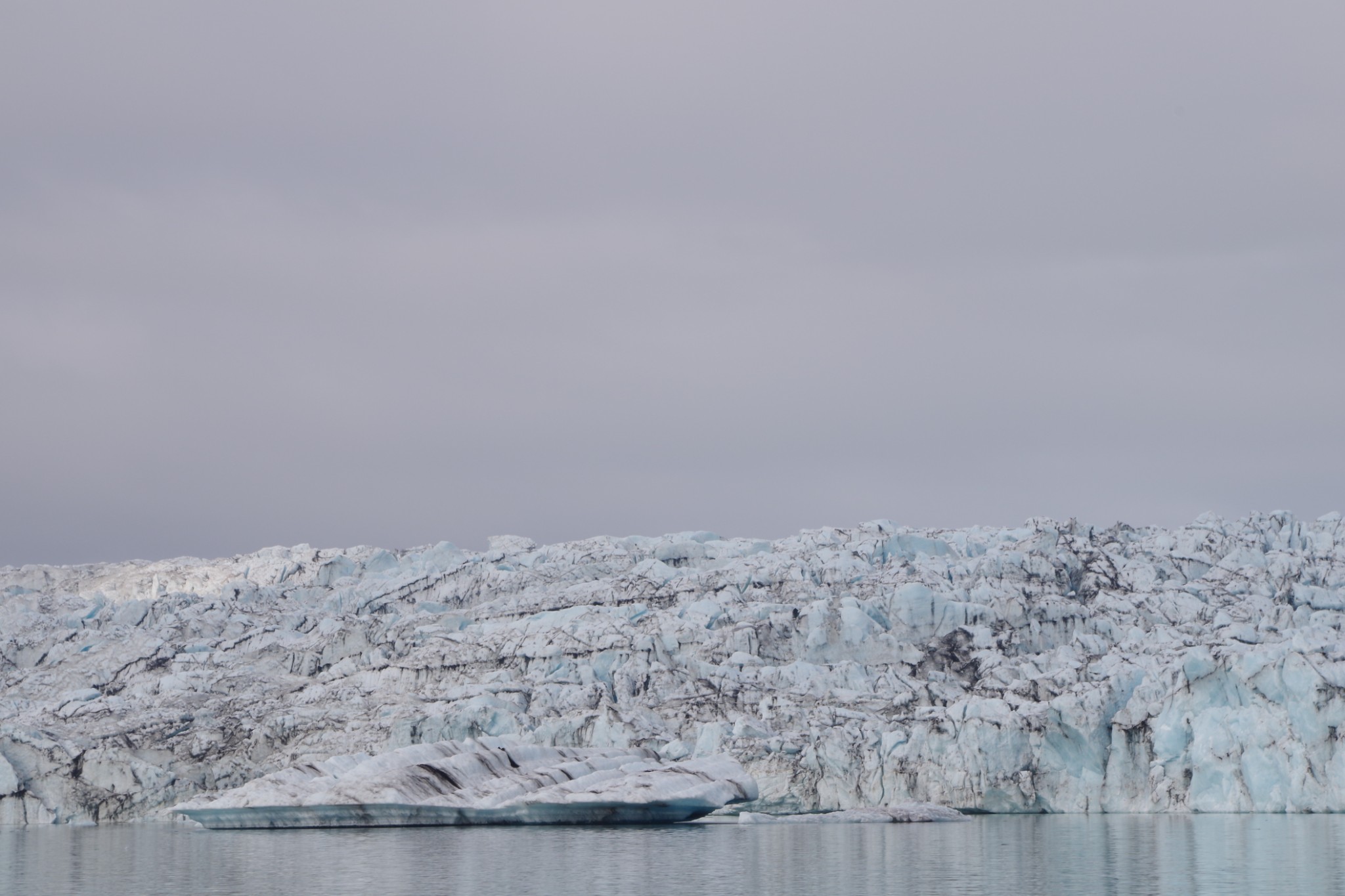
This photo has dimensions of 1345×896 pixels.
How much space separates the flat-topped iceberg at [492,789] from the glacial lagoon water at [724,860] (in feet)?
2.04

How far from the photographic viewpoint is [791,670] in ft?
164

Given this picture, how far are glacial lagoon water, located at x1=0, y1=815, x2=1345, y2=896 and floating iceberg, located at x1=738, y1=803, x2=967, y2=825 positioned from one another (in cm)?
108

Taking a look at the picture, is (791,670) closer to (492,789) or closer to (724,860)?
(492,789)

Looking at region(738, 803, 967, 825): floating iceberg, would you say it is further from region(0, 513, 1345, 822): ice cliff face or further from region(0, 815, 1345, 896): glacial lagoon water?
region(0, 815, 1345, 896): glacial lagoon water

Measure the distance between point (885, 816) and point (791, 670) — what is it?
9.61 metres

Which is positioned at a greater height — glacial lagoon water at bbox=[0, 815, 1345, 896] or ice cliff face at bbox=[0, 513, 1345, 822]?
ice cliff face at bbox=[0, 513, 1345, 822]

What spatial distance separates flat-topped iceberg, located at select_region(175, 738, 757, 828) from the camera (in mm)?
36531

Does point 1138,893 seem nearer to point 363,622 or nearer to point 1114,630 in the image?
point 1114,630

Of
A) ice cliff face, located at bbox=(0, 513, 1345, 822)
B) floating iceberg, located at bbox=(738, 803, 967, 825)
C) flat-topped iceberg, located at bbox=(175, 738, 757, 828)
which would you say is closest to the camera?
flat-topped iceberg, located at bbox=(175, 738, 757, 828)

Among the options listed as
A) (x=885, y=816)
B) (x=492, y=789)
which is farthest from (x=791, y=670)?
(x=492, y=789)

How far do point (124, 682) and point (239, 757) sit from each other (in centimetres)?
1286

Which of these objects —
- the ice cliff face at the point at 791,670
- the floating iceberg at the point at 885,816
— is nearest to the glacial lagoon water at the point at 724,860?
the floating iceberg at the point at 885,816

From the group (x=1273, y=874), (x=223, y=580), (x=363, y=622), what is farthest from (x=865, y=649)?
(x=223, y=580)

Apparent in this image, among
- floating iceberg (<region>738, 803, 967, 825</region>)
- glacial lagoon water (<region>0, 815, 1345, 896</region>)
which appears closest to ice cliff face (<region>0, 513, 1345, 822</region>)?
floating iceberg (<region>738, 803, 967, 825</region>)
